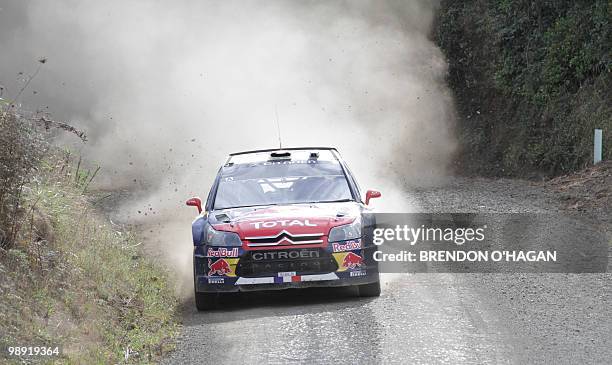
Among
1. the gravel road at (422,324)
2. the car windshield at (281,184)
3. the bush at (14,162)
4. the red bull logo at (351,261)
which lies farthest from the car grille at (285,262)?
the bush at (14,162)

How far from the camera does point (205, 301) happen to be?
10234 mm

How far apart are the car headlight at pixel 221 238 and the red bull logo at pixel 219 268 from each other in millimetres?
190

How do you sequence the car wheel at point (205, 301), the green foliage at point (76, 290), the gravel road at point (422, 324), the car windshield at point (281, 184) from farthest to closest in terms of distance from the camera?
1. the car windshield at point (281, 184)
2. the car wheel at point (205, 301)
3. the green foliage at point (76, 290)
4. the gravel road at point (422, 324)

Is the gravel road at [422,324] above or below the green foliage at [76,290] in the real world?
below

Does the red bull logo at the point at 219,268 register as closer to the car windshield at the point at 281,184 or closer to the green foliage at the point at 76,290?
the green foliage at the point at 76,290

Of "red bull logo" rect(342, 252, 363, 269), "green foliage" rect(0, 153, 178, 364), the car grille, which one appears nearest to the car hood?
the car grille

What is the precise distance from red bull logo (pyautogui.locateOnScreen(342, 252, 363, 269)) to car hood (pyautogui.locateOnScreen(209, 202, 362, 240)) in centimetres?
32

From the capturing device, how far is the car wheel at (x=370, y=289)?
404 inches

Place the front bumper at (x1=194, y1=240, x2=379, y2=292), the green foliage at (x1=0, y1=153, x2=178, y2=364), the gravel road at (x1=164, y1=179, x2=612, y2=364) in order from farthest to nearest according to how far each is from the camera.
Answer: the front bumper at (x1=194, y1=240, x2=379, y2=292), the green foliage at (x1=0, y1=153, x2=178, y2=364), the gravel road at (x1=164, y1=179, x2=612, y2=364)

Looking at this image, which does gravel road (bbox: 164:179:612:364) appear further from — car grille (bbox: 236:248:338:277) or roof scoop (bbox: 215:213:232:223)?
roof scoop (bbox: 215:213:232:223)

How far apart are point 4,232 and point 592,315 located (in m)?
5.63

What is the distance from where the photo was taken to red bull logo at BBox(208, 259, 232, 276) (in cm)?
1002

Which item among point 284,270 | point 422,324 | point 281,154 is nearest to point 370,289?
point 284,270

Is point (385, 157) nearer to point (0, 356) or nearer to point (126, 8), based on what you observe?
point (126, 8)
